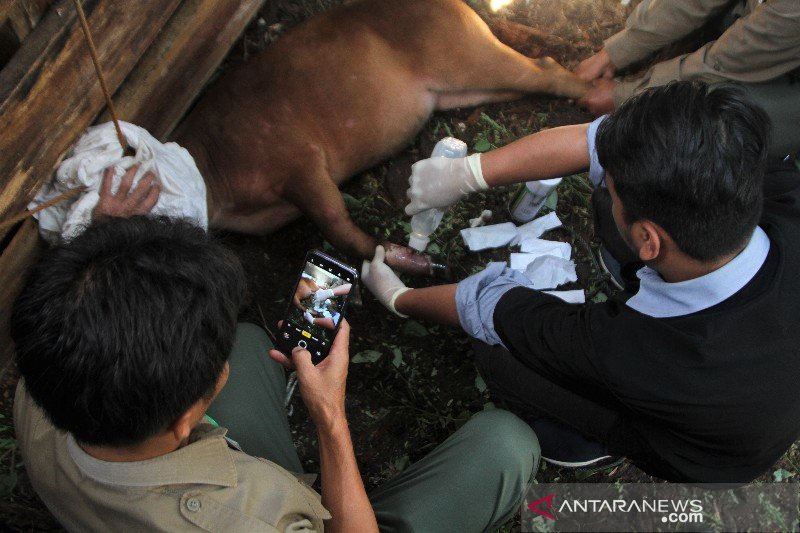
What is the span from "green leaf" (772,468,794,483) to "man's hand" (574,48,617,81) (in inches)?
97.7

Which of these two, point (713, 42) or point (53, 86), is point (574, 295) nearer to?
point (713, 42)

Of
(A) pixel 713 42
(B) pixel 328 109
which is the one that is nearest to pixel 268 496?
(B) pixel 328 109

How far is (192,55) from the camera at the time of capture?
322cm

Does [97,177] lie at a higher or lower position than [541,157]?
higher

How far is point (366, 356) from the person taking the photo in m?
3.33

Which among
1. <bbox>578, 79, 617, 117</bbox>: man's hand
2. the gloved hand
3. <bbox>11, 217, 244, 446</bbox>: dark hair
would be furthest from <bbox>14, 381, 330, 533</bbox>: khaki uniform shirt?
<bbox>578, 79, 617, 117</bbox>: man's hand

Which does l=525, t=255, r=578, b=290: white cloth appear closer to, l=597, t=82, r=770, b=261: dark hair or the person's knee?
the person's knee

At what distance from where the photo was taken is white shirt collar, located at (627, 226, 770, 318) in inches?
78.7

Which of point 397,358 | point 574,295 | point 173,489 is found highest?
point 173,489

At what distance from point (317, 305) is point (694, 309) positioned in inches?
54.2

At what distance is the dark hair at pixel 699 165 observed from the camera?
191 cm

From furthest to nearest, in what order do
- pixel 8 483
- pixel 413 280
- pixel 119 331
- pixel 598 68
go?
pixel 598 68, pixel 413 280, pixel 8 483, pixel 119 331

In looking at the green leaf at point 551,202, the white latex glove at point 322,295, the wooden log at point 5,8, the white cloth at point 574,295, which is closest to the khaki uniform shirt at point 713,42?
the green leaf at point 551,202

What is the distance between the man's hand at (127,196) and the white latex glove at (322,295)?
2.38 ft
